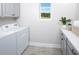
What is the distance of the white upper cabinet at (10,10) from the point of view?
Result: 424 centimetres

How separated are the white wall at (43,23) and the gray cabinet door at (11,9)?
363 mm

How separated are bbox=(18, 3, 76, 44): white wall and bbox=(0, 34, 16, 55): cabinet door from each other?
7.01 ft

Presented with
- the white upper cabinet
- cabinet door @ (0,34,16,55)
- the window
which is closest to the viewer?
cabinet door @ (0,34,16,55)

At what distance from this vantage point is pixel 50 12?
5043mm

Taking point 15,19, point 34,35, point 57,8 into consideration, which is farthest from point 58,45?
point 15,19

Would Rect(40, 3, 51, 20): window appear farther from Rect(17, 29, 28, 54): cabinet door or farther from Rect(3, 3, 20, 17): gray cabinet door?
Rect(17, 29, 28, 54): cabinet door

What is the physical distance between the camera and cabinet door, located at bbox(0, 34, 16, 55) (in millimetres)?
2427

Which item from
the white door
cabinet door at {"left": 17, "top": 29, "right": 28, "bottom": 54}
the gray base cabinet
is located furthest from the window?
the gray base cabinet

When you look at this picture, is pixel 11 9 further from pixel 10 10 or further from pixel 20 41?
pixel 20 41

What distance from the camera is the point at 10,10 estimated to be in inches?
179

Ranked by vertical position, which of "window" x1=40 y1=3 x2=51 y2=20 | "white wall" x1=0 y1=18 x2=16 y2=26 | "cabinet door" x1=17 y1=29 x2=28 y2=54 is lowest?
"cabinet door" x1=17 y1=29 x2=28 y2=54

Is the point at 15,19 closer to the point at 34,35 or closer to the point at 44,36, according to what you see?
the point at 34,35

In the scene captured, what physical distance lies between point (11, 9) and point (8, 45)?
219 centimetres

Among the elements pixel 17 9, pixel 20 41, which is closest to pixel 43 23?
pixel 17 9
